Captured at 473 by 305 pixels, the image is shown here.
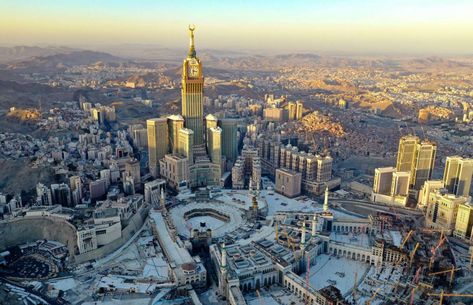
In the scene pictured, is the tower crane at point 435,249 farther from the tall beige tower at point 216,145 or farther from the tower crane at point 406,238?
the tall beige tower at point 216,145

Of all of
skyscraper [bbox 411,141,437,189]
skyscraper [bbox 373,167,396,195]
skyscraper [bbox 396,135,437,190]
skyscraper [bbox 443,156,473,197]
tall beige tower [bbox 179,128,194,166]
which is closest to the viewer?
skyscraper [bbox 443,156,473,197]

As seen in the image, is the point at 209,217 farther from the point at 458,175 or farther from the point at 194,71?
the point at 458,175

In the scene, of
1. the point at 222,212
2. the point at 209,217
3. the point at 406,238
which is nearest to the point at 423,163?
the point at 406,238

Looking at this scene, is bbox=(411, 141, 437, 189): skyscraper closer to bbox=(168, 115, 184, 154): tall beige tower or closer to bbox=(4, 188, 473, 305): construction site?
bbox=(4, 188, 473, 305): construction site

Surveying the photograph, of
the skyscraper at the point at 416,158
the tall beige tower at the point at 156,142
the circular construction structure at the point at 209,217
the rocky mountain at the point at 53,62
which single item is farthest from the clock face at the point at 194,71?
the rocky mountain at the point at 53,62

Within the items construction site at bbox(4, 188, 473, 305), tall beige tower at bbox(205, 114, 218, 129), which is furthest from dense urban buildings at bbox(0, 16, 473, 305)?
tall beige tower at bbox(205, 114, 218, 129)
